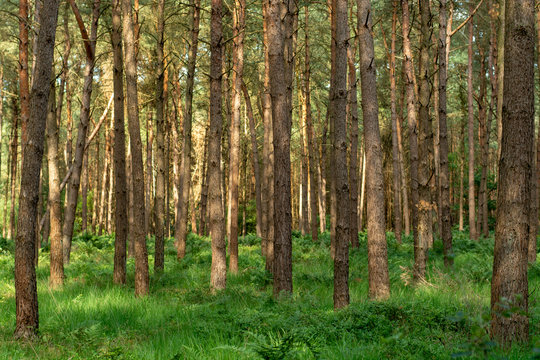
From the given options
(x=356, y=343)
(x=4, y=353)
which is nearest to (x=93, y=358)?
(x=4, y=353)

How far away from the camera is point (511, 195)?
4789 mm

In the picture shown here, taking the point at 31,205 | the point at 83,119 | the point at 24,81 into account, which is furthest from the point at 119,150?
the point at 31,205

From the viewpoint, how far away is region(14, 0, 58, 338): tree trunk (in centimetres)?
607

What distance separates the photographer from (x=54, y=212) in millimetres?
10586

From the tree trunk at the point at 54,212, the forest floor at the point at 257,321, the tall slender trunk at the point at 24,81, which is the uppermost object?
the tall slender trunk at the point at 24,81

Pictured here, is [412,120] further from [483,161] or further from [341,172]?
[483,161]

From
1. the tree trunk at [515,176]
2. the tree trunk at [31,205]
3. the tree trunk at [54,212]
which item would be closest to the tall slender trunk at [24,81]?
the tree trunk at [54,212]

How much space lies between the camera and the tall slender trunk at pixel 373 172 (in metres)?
7.67

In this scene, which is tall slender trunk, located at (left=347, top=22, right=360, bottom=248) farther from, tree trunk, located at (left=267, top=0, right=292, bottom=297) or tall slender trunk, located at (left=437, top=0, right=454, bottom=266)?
tree trunk, located at (left=267, top=0, right=292, bottom=297)

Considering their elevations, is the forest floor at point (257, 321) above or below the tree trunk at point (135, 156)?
below

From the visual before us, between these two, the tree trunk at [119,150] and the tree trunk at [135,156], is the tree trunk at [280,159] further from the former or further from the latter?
the tree trunk at [119,150]

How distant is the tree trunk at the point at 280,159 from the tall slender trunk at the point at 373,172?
4.60 ft

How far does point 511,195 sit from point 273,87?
4.63 meters

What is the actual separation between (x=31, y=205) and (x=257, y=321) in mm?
3278
